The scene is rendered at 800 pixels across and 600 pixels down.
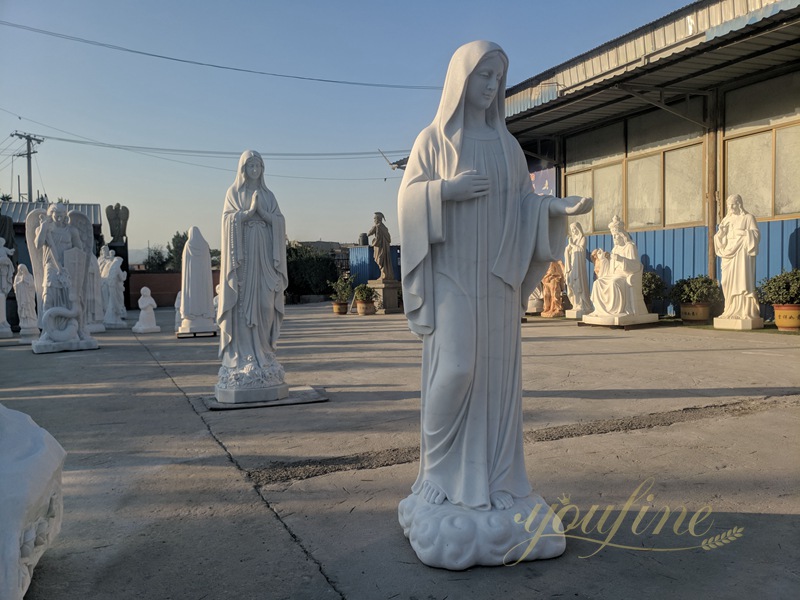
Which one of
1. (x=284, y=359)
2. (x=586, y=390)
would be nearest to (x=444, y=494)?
(x=586, y=390)

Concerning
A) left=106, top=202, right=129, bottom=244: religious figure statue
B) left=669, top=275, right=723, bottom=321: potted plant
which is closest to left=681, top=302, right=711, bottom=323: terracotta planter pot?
left=669, top=275, right=723, bottom=321: potted plant

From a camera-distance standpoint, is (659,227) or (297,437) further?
(659,227)

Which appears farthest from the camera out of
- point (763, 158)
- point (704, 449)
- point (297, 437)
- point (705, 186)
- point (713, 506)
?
point (705, 186)

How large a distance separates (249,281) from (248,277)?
0.04 meters

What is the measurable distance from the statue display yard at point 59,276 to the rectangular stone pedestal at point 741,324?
513 inches

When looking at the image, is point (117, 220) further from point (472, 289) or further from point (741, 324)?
point (472, 289)

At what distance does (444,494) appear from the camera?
3014 mm

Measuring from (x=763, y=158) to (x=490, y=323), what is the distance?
13.4m

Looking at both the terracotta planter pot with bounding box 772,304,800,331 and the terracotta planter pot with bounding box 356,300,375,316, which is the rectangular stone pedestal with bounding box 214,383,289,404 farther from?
the terracotta planter pot with bounding box 356,300,375,316

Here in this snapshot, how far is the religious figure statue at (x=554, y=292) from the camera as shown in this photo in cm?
1797

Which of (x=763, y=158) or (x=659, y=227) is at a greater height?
(x=763, y=158)

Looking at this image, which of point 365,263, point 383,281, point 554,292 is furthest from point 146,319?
point 365,263

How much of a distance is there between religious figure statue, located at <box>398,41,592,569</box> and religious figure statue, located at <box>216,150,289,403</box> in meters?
3.81

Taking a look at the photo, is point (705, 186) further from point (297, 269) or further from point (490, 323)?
point (297, 269)
